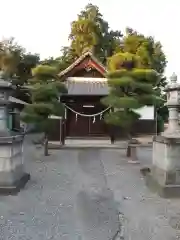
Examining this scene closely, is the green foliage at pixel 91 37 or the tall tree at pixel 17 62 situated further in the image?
the green foliage at pixel 91 37

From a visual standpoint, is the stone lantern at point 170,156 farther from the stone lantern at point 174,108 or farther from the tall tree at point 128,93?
the tall tree at point 128,93

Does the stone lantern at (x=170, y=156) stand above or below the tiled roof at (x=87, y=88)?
below

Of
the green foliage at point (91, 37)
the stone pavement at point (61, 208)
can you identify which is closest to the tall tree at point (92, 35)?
the green foliage at point (91, 37)

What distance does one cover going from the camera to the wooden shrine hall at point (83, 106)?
63.4ft

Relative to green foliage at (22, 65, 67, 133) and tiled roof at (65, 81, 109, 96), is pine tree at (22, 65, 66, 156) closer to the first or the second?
green foliage at (22, 65, 67, 133)

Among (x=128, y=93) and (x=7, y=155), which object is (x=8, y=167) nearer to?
(x=7, y=155)

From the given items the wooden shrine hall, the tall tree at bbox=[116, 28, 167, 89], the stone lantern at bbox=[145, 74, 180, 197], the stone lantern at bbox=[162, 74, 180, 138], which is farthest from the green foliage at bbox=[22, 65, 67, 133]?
the tall tree at bbox=[116, 28, 167, 89]

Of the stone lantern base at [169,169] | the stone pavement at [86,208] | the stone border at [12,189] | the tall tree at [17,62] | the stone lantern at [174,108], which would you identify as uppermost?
the tall tree at [17,62]

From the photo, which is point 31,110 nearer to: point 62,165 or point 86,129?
point 62,165

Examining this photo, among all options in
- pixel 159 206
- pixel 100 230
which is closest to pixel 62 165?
pixel 159 206

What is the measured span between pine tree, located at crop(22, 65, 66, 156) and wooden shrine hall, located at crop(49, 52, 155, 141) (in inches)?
195

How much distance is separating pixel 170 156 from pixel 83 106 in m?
13.2

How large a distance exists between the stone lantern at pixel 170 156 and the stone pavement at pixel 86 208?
0.28m

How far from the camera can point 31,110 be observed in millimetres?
13391
